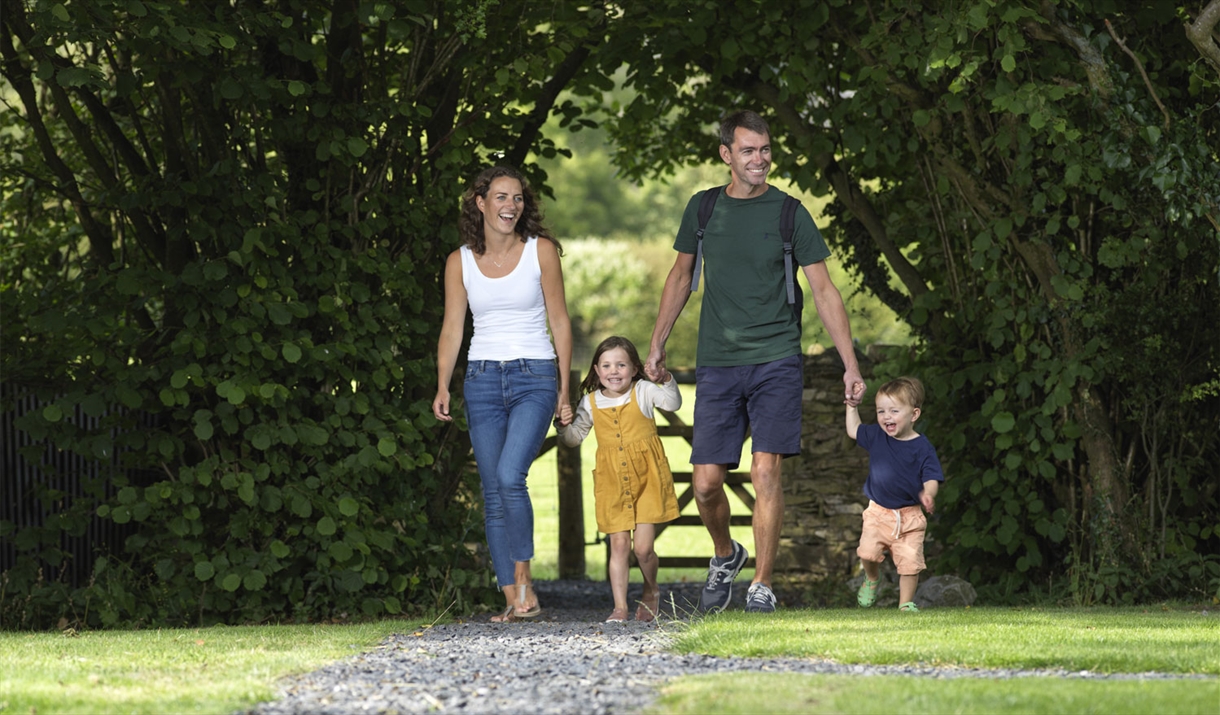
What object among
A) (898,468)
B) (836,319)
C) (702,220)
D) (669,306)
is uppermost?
(702,220)

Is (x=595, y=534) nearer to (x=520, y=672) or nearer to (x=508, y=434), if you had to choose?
(x=508, y=434)

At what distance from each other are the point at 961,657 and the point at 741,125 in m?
2.35

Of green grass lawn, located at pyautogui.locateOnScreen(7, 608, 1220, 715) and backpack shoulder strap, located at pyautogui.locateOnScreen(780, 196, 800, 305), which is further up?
backpack shoulder strap, located at pyautogui.locateOnScreen(780, 196, 800, 305)

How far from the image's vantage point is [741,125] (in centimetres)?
567

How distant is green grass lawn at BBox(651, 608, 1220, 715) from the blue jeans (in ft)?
3.14

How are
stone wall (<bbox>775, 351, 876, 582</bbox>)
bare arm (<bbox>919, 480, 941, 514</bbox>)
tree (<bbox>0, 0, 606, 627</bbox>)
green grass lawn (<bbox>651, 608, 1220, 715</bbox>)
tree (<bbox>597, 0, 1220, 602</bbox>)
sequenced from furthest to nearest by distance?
stone wall (<bbox>775, 351, 876, 582</bbox>), tree (<bbox>0, 0, 606, 627</bbox>), tree (<bbox>597, 0, 1220, 602</bbox>), bare arm (<bbox>919, 480, 941, 514</bbox>), green grass lawn (<bbox>651, 608, 1220, 715</bbox>)

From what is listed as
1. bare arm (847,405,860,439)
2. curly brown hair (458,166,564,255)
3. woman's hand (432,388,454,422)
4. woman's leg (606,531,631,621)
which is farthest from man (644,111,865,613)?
woman's hand (432,388,454,422)

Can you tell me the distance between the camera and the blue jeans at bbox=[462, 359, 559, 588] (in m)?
5.77

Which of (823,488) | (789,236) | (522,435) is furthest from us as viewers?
(823,488)

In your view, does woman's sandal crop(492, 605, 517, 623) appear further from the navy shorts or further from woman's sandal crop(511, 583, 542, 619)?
the navy shorts

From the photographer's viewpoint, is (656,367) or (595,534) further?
(595,534)

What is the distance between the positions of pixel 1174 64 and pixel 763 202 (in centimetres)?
240

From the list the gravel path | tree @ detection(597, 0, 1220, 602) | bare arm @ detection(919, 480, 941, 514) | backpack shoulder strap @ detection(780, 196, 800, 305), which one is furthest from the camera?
tree @ detection(597, 0, 1220, 602)

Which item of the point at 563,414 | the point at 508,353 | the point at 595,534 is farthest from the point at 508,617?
the point at 595,534
